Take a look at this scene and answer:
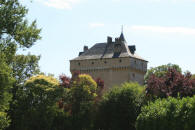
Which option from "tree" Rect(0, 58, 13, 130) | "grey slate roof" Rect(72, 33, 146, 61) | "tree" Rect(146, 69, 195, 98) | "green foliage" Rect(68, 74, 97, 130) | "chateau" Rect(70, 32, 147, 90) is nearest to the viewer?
"tree" Rect(0, 58, 13, 130)

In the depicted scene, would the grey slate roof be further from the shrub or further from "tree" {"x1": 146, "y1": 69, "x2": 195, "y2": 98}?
"tree" {"x1": 146, "y1": 69, "x2": 195, "y2": 98}

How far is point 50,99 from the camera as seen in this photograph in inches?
2148

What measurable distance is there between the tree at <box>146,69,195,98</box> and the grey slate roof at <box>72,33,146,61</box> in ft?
103

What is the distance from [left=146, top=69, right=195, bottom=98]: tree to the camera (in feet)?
155

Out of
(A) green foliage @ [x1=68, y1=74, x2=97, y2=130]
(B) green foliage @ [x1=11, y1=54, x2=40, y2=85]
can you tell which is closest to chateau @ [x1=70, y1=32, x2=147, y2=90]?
(B) green foliage @ [x1=11, y1=54, x2=40, y2=85]

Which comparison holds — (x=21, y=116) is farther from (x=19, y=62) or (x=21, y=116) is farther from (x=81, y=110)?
(x=19, y=62)

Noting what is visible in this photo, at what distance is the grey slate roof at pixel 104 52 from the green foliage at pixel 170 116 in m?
43.9

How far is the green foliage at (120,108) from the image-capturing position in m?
51.5

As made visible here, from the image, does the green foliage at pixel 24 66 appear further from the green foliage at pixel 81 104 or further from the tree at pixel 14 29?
the tree at pixel 14 29

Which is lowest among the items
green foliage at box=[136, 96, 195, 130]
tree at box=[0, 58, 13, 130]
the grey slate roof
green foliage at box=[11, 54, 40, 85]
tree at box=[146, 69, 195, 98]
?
green foliage at box=[136, 96, 195, 130]

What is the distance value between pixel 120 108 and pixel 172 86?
696 centimetres

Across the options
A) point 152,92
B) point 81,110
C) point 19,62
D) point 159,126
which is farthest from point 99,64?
point 159,126

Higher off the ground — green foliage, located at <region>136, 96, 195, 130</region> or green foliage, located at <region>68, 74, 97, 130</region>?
green foliage, located at <region>68, 74, 97, 130</region>

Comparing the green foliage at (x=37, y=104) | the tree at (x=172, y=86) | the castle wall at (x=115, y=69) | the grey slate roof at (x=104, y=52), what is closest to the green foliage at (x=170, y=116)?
the tree at (x=172, y=86)
